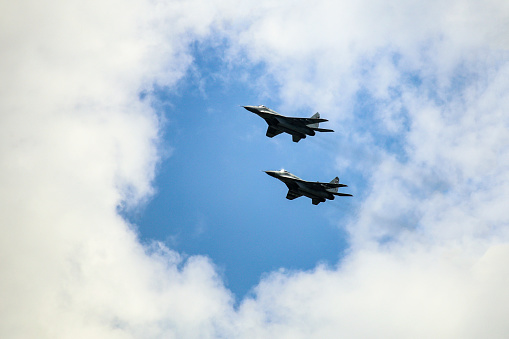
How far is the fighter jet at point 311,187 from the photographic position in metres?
77.9

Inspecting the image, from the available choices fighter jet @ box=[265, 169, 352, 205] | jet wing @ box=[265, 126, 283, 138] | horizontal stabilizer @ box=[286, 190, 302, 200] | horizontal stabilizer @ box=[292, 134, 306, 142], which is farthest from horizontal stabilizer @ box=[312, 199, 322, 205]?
jet wing @ box=[265, 126, 283, 138]

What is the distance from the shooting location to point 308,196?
8138 cm

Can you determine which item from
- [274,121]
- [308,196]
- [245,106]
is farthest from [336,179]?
[245,106]

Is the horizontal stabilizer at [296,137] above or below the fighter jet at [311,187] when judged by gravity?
above

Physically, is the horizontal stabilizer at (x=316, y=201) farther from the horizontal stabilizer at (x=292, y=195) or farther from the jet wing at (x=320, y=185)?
the jet wing at (x=320, y=185)

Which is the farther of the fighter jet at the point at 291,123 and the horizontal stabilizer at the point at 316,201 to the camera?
the horizontal stabilizer at the point at 316,201

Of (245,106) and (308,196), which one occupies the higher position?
(245,106)

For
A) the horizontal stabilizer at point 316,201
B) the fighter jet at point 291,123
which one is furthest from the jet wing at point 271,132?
the horizontal stabilizer at point 316,201

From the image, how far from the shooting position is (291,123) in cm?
8144

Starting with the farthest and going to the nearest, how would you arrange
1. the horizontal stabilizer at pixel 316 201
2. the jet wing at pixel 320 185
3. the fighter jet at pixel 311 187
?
1. the horizontal stabilizer at pixel 316 201
2. the fighter jet at pixel 311 187
3. the jet wing at pixel 320 185

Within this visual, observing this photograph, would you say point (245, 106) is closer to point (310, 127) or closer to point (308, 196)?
point (310, 127)

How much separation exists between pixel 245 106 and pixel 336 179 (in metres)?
24.6

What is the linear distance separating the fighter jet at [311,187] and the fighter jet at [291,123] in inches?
338

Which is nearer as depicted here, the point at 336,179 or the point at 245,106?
the point at 336,179
